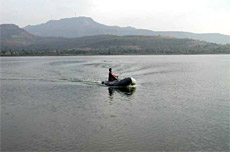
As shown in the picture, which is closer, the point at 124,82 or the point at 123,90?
the point at 123,90

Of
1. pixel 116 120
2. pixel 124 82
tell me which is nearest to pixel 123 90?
pixel 124 82

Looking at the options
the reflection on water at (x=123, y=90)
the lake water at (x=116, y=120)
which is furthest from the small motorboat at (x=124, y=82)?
A: the lake water at (x=116, y=120)

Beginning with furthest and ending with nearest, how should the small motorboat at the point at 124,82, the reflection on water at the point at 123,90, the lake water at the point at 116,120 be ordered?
the small motorboat at the point at 124,82 < the reflection on water at the point at 123,90 < the lake water at the point at 116,120

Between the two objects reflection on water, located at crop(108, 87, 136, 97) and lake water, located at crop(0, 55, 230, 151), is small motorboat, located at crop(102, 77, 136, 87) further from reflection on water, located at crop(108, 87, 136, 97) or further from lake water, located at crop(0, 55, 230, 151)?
lake water, located at crop(0, 55, 230, 151)

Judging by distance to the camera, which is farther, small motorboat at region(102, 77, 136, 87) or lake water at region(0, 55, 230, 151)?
small motorboat at region(102, 77, 136, 87)

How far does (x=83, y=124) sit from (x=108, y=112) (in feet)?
12.1

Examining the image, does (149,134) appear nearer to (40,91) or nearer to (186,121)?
(186,121)

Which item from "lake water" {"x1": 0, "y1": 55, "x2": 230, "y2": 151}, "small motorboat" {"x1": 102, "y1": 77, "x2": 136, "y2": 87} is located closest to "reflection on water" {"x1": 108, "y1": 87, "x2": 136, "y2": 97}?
"lake water" {"x1": 0, "y1": 55, "x2": 230, "y2": 151}

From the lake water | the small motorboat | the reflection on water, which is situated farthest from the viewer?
the small motorboat

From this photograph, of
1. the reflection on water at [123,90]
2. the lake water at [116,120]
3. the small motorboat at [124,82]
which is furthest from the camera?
the small motorboat at [124,82]

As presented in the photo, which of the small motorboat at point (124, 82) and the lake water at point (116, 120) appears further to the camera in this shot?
the small motorboat at point (124, 82)

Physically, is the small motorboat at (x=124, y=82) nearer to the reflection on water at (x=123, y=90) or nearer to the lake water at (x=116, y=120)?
the reflection on water at (x=123, y=90)

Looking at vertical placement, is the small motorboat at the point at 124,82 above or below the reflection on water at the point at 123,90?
above

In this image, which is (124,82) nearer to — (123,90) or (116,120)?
(123,90)
